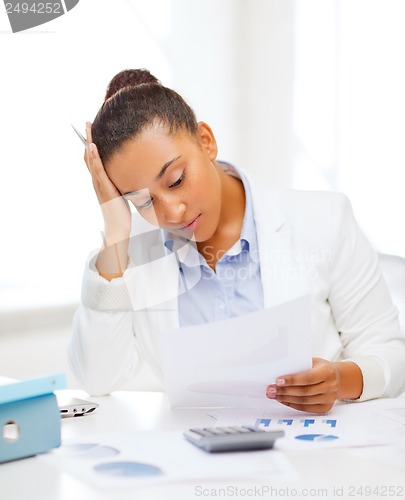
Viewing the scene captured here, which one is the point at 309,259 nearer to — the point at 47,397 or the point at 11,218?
the point at 47,397

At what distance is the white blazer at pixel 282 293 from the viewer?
59.7 inches

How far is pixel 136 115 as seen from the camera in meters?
1.45

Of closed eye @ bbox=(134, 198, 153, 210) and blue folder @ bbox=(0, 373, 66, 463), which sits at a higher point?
closed eye @ bbox=(134, 198, 153, 210)

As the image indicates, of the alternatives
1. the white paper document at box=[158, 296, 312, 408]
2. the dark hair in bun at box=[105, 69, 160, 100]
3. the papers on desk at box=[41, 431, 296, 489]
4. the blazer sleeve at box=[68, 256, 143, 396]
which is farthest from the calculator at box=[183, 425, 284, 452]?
the dark hair in bun at box=[105, 69, 160, 100]

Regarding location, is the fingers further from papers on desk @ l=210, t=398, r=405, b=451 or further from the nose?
the nose

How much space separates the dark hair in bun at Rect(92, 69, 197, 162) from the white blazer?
0.78 ft

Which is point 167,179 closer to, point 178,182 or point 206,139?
point 178,182

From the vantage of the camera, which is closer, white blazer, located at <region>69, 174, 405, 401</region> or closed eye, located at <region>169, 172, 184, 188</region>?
closed eye, located at <region>169, 172, 184, 188</region>

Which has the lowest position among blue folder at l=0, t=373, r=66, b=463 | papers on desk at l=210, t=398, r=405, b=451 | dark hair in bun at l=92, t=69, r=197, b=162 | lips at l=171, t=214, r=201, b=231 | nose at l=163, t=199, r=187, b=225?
papers on desk at l=210, t=398, r=405, b=451

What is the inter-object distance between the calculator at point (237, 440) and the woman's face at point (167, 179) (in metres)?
0.53

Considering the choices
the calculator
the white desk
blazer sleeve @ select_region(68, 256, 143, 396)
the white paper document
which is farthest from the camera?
blazer sleeve @ select_region(68, 256, 143, 396)

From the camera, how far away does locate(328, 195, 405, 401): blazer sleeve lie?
4.75 feet

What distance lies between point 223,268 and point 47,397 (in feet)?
2.06

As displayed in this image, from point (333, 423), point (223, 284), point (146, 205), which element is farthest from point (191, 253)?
point (333, 423)
